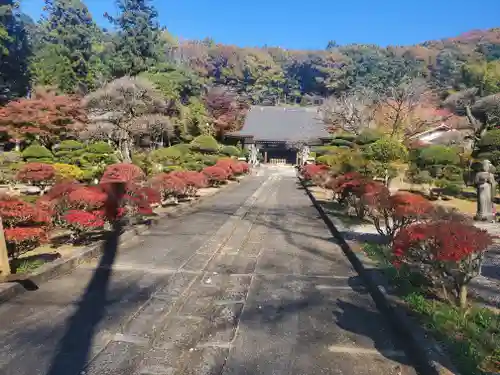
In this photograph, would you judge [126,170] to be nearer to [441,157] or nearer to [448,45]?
[441,157]

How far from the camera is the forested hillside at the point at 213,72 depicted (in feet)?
102

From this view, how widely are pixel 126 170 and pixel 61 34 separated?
32871 millimetres

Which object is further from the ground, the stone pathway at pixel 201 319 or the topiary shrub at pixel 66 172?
the topiary shrub at pixel 66 172

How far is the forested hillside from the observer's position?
102 feet

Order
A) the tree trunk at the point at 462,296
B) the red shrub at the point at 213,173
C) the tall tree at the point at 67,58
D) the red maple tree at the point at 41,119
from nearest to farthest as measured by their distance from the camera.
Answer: the tree trunk at the point at 462,296 < the red shrub at the point at 213,173 < the red maple tree at the point at 41,119 < the tall tree at the point at 67,58

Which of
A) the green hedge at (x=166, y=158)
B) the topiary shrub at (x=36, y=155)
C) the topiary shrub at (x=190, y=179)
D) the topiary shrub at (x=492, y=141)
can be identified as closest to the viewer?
the topiary shrub at (x=190, y=179)

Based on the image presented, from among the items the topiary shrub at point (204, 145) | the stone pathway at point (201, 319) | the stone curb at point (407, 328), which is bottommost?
the stone pathway at point (201, 319)

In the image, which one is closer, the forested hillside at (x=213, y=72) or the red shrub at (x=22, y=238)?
the red shrub at (x=22, y=238)

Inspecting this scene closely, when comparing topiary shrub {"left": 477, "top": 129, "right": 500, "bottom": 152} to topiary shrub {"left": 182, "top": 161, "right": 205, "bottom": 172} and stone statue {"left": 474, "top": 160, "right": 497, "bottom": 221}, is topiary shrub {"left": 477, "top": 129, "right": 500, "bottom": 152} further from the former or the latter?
topiary shrub {"left": 182, "top": 161, "right": 205, "bottom": 172}

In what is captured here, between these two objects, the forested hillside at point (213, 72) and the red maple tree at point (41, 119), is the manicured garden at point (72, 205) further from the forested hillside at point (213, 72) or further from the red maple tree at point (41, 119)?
the forested hillside at point (213, 72)

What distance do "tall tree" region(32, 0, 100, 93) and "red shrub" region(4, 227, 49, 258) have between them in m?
31.4

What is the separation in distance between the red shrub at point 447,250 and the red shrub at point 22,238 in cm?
457

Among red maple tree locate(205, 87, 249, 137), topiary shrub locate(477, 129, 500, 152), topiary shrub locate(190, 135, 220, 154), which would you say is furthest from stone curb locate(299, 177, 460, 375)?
red maple tree locate(205, 87, 249, 137)

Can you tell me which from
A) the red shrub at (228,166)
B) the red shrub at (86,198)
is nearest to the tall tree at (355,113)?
the red shrub at (228,166)
